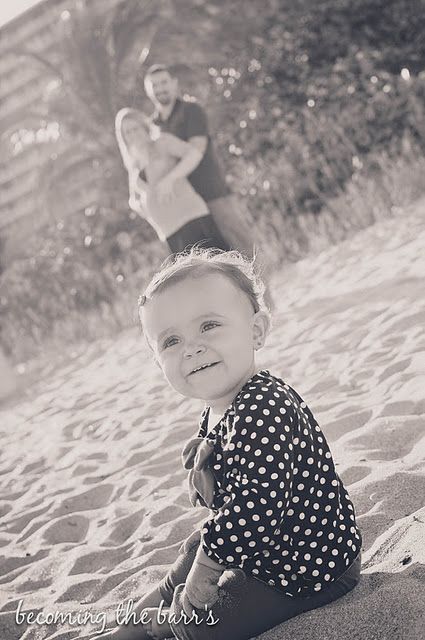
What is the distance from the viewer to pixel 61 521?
3391 millimetres

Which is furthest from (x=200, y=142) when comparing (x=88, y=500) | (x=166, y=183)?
(x=88, y=500)

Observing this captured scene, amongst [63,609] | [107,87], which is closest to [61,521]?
[63,609]

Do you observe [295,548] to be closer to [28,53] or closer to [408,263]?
[408,263]

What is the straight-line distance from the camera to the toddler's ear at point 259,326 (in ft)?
7.07

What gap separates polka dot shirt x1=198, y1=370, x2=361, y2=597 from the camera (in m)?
1.89

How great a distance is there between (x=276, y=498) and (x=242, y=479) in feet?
0.29

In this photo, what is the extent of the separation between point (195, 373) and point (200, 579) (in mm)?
489

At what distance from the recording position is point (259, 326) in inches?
85.0

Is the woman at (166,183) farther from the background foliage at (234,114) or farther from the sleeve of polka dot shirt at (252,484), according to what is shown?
the sleeve of polka dot shirt at (252,484)

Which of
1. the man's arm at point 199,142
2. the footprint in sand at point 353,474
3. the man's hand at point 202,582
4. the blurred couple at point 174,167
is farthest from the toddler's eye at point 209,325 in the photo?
the man's arm at point 199,142

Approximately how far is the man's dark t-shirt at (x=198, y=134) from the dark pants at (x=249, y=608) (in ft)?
11.6

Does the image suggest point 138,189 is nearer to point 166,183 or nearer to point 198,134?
point 166,183

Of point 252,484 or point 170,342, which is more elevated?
point 170,342

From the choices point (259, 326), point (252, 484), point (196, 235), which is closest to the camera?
point (252, 484)
